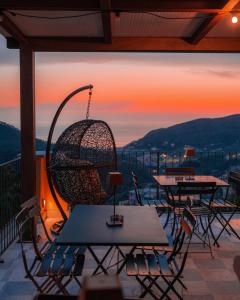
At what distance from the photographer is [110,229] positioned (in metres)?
3.41

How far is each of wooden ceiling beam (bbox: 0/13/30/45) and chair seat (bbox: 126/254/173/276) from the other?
3019mm

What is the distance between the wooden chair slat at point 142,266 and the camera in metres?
3.27

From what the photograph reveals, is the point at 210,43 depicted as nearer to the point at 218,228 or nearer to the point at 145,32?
the point at 145,32

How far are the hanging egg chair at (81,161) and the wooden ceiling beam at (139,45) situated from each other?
78 centimetres

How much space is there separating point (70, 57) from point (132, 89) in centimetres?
152

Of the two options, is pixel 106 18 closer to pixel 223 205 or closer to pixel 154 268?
pixel 154 268

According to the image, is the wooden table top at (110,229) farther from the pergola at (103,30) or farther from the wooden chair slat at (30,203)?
the pergola at (103,30)

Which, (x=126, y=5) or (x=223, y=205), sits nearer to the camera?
(x=126, y=5)

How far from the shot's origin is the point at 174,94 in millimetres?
9578

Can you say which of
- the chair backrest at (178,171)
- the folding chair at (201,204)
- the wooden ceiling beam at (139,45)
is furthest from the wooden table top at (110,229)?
the chair backrest at (178,171)

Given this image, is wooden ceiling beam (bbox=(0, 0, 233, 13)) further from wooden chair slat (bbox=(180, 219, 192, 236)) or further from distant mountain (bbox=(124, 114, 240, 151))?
distant mountain (bbox=(124, 114, 240, 151))

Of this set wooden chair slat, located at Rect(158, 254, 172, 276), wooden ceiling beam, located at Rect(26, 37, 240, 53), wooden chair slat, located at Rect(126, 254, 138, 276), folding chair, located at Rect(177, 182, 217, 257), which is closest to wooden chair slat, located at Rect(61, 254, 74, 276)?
wooden chair slat, located at Rect(126, 254, 138, 276)

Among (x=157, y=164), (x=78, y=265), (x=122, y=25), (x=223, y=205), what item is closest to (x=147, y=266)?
(x=78, y=265)

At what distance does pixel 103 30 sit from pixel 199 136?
17.0 feet
